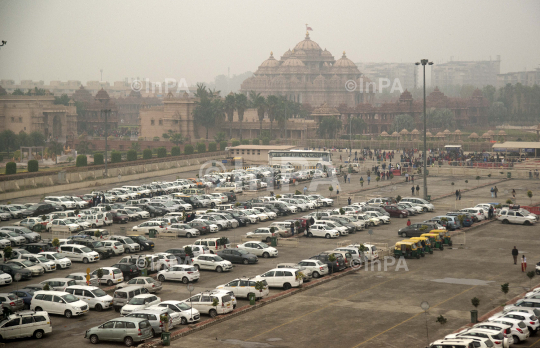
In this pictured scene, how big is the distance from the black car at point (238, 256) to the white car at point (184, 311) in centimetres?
1031

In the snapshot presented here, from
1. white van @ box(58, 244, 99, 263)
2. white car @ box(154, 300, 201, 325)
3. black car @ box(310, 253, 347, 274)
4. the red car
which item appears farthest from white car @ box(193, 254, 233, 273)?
the red car

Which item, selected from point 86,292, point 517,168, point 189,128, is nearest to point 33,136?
point 189,128

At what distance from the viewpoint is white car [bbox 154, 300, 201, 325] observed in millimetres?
27891

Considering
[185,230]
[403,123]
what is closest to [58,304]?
[185,230]

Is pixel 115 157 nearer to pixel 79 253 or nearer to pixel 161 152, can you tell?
pixel 161 152

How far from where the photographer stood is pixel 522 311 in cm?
2638

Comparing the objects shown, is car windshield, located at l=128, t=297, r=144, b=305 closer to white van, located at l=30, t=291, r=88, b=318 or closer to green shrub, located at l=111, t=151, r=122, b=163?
white van, located at l=30, t=291, r=88, b=318

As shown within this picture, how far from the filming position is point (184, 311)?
28.0 meters

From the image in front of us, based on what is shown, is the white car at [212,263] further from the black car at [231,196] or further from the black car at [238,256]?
the black car at [231,196]

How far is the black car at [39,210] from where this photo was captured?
2197 inches

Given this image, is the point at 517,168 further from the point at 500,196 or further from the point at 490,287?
the point at 490,287

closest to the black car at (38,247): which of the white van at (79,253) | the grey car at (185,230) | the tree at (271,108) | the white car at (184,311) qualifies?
the white van at (79,253)

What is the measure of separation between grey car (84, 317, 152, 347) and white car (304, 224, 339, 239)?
21.2m

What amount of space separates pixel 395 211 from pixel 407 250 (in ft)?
47.5
